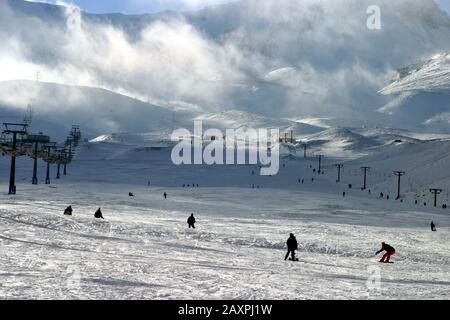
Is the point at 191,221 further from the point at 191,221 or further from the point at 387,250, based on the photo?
the point at 387,250

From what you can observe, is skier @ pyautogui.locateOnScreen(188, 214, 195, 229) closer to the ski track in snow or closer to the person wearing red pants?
the ski track in snow

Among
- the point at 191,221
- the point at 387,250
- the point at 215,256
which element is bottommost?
the point at 215,256

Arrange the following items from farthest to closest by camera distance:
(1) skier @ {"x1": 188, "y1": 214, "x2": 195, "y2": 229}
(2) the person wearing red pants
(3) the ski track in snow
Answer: (1) skier @ {"x1": 188, "y1": 214, "x2": 195, "y2": 229} < (2) the person wearing red pants < (3) the ski track in snow

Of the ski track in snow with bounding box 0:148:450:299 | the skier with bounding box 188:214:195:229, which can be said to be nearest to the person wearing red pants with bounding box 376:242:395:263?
the ski track in snow with bounding box 0:148:450:299

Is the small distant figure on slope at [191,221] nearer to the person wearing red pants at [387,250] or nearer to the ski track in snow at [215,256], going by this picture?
the ski track in snow at [215,256]

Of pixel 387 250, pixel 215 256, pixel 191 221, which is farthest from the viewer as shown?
pixel 191 221

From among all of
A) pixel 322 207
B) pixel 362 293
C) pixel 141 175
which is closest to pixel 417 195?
pixel 322 207

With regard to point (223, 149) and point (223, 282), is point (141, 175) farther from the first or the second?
point (223, 282)

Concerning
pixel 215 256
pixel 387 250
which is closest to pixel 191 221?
pixel 215 256

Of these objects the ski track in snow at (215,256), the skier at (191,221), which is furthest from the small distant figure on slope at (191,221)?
the ski track in snow at (215,256)

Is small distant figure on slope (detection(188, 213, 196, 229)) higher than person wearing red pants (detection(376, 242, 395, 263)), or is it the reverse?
small distant figure on slope (detection(188, 213, 196, 229))

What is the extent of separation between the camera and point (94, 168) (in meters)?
125

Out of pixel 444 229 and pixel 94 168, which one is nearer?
pixel 444 229

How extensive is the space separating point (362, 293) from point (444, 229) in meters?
27.8
